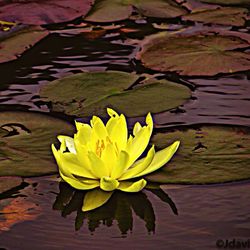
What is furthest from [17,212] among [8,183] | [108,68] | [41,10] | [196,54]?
[41,10]

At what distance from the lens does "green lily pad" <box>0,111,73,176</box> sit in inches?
65.3

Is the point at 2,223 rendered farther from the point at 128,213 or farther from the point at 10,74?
the point at 10,74

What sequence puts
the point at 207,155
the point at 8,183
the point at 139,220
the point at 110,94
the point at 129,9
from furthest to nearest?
the point at 129,9 < the point at 110,94 < the point at 207,155 < the point at 8,183 < the point at 139,220

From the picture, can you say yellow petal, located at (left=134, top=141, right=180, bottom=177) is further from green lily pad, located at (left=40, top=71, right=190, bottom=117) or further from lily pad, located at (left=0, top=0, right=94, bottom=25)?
lily pad, located at (left=0, top=0, right=94, bottom=25)

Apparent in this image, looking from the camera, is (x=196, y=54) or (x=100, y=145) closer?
(x=100, y=145)

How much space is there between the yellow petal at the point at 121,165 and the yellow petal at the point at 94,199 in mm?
46

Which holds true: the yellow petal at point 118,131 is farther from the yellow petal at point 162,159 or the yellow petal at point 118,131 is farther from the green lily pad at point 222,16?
the green lily pad at point 222,16

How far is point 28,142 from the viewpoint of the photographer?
1776 millimetres

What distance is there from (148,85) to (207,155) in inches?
19.4

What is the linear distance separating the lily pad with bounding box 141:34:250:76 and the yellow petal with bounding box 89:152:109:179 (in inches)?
30.4

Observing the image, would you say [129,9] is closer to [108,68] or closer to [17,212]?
[108,68]

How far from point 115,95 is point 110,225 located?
678 mm

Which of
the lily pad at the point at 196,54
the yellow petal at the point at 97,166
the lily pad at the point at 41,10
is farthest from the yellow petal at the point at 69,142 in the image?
the lily pad at the point at 41,10

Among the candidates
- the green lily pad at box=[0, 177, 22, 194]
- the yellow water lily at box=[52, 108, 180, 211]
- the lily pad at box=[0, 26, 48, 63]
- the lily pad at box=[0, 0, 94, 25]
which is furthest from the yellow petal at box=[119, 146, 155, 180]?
the lily pad at box=[0, 0, 94, 25]
